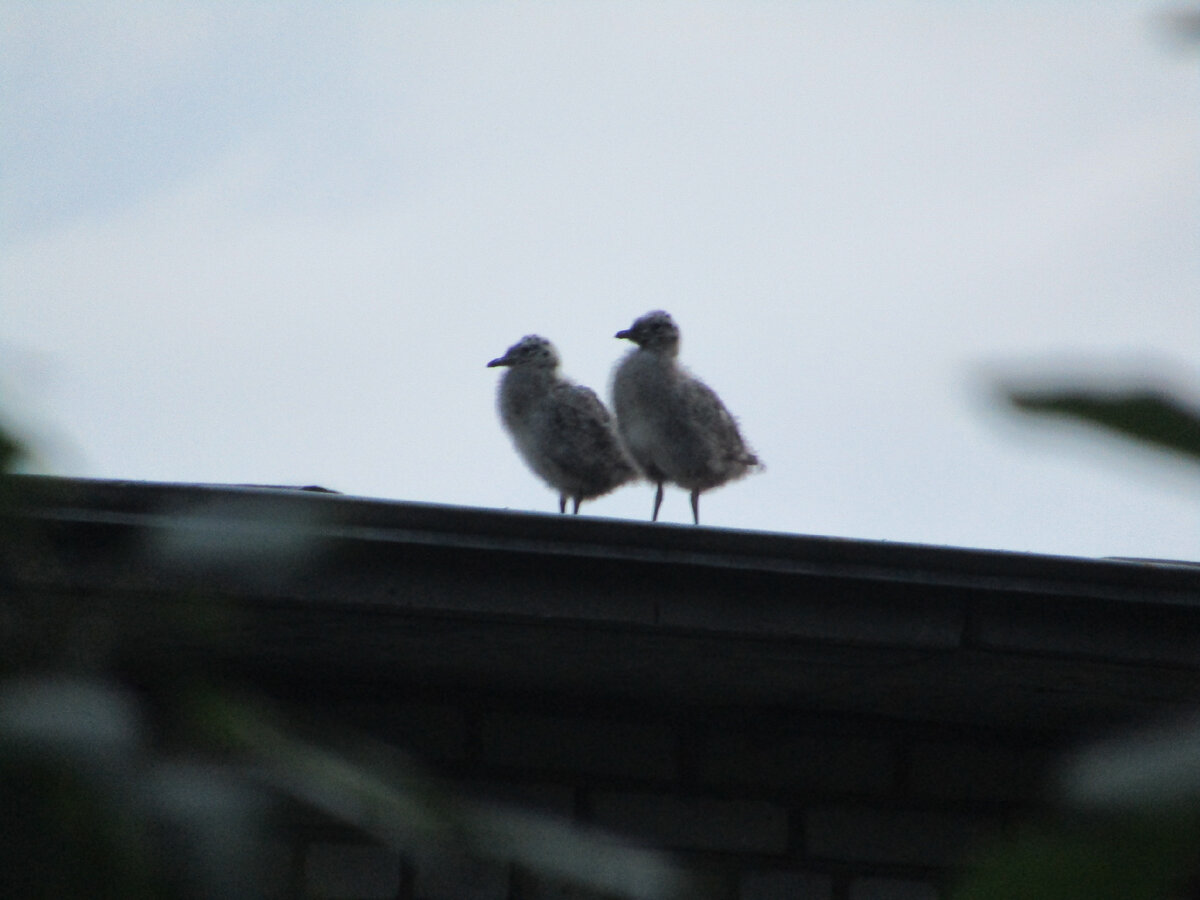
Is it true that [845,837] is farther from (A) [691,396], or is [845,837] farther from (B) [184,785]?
(B) [184,785]

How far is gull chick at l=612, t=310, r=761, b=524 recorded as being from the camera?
7039 mm

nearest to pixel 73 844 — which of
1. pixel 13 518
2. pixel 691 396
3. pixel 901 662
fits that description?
pixel 13 518

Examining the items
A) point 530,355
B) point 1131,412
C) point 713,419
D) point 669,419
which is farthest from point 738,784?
point 1131,412

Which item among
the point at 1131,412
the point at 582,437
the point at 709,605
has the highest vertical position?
the point at 582,437

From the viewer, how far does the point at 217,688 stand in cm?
73

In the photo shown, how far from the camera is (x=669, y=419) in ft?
23.1

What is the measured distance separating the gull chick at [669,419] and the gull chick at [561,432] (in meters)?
0.12

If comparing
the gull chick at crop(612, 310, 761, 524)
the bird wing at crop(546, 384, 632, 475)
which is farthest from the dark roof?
the bird wing at crop(546, 384, 632, 475)

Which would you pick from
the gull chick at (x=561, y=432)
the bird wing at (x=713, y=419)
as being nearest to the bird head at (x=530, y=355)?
the gull chick at (x=561, y=432)

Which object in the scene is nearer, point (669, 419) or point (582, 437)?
point (669, 419)

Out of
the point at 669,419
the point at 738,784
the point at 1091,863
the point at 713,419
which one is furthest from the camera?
the point at 713,419

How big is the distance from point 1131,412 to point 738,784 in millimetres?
4274

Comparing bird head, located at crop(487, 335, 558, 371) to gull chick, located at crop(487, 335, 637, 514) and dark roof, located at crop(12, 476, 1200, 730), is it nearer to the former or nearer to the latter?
gull chick, located at crop(487, 335, 637, 514)

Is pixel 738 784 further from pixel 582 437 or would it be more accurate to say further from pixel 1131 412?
pixel 1131 412
